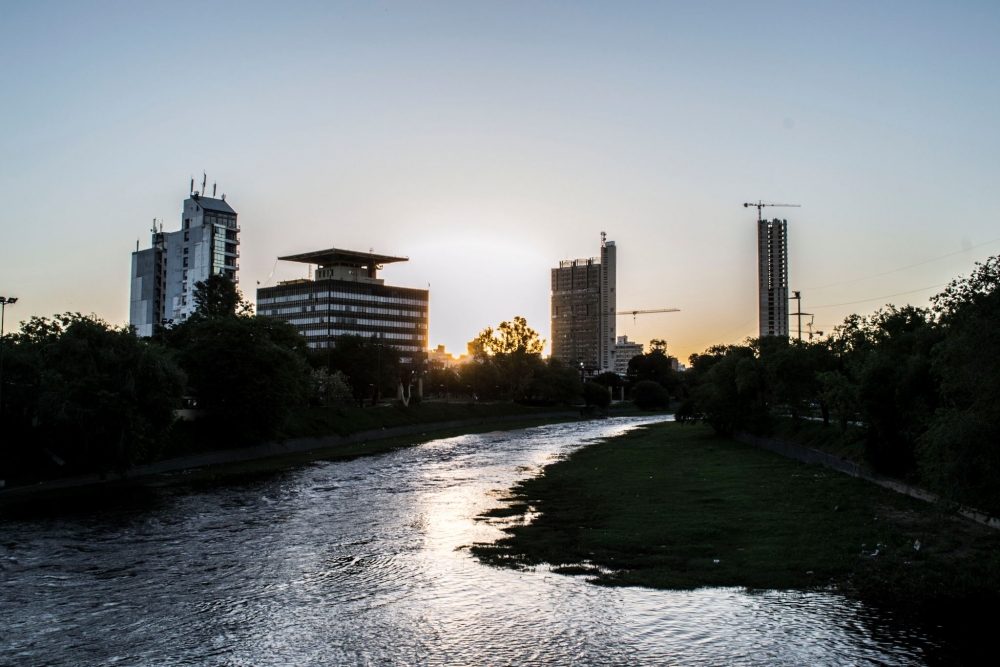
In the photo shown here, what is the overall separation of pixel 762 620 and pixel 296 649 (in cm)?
1233

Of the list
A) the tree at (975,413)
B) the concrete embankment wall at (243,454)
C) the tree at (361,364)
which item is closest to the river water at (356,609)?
the tree at (975,413)

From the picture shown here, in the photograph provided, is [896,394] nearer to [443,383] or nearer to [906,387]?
[906,387]

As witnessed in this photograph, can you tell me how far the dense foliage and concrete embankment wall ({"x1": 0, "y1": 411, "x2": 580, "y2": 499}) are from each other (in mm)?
39637

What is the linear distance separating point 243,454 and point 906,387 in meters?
54.4

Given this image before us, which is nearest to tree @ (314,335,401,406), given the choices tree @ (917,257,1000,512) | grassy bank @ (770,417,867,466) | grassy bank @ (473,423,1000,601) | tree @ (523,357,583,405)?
tree @ (523,357,583,405)

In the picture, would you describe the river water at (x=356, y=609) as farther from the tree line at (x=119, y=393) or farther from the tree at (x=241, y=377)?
the tree at (x=241, y=377)

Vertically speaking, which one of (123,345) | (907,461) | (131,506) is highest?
(123,345)

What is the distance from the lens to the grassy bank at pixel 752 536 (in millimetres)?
24562

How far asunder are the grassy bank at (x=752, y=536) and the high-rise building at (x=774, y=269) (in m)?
149

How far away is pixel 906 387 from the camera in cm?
3806

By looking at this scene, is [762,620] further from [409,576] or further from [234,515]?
[234,515]

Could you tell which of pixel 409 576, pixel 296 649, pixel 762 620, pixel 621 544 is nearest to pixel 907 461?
pixel 621 544

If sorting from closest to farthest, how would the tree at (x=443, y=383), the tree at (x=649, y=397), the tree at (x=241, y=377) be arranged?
1. the tree at (x=241, y=377)
2. the tree at (x=443, y=383)
3. the tree at (x=649, y=397)

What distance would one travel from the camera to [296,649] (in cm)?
1917
